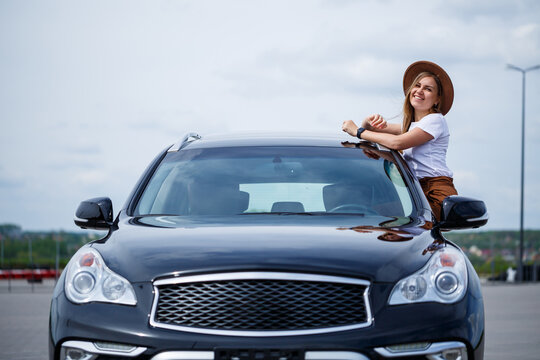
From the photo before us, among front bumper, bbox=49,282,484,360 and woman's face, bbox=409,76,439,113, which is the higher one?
woman's face, bbox=409,76,439,113

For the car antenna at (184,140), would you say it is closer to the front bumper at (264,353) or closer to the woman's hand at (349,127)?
the woman's hand at (349,127)

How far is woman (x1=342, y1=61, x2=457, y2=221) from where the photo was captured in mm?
6211

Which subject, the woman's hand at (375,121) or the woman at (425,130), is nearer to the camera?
the woman at (425,130)

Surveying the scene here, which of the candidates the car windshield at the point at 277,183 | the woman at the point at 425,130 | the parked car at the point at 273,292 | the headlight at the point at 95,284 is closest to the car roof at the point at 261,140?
the car windshield at the point at 277,183

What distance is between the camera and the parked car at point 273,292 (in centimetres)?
369

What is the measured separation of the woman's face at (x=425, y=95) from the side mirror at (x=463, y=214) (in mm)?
1956

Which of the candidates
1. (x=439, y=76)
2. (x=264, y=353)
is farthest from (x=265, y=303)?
(x=439, y=76)

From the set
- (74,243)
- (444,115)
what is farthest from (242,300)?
(74,243)

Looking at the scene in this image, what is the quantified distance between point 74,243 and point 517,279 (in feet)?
84.0

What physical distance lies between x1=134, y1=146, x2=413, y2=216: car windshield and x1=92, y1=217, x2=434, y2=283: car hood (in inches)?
20.0

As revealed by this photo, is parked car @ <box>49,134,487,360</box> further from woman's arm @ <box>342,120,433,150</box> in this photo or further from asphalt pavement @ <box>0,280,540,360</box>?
asphalt pavement @ <box>0,280,540,360</box>

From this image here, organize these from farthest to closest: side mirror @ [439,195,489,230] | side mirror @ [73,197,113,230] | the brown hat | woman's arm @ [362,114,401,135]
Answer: the brown hat
woman's arm @ [362,114,401,135]
side mirror @ [73,197,113,230]
side mirror @ [439,195,489,230]

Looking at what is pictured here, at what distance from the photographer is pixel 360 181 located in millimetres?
5273

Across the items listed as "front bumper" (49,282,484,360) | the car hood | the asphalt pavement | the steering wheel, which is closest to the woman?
the steering wheel
